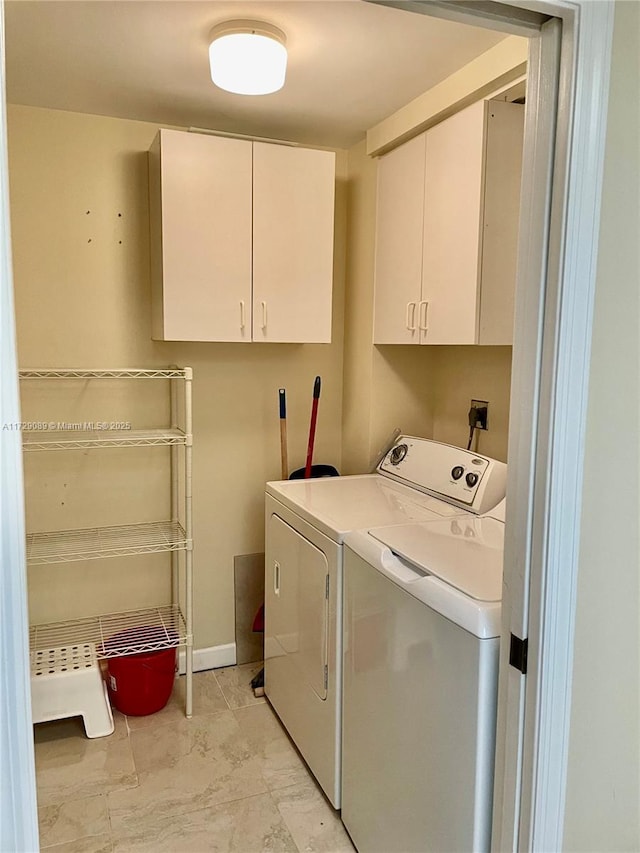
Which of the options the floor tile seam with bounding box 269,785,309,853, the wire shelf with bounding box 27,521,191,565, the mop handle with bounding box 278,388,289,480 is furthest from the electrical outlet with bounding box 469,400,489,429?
the floor tile seam with bounding box 269,785,309,853

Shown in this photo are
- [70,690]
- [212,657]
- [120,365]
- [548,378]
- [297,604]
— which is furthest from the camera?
[212,657]

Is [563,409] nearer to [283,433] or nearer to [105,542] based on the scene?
[283,433]

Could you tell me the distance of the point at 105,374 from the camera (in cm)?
253

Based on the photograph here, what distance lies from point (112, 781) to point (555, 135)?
2346 mm

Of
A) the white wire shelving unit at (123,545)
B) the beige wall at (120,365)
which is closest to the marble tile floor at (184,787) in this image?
the white wire shelving unit at (123,545)

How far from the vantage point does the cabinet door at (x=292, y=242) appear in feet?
8.19

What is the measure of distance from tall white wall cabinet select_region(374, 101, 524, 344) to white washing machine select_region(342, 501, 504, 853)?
0.70m

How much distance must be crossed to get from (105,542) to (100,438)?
0.42 meters

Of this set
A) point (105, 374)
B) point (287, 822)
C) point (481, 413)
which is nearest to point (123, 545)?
point (105, 374)

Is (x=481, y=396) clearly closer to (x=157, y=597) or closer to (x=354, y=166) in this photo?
(x=354, y=166)

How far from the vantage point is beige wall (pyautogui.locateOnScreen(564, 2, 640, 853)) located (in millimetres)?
1100

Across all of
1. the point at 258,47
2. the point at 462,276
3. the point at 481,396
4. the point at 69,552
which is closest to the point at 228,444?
the point at 69,552

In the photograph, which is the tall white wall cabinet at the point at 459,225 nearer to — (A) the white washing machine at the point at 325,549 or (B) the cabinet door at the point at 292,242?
(B) the cabinet door at the point at 292,242

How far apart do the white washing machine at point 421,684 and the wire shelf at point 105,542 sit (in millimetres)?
963
